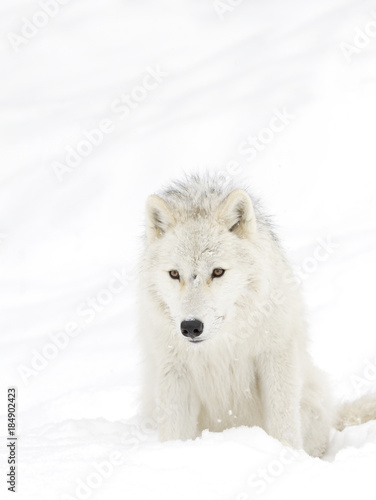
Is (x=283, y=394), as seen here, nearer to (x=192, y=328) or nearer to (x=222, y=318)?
(x=222, y=318)

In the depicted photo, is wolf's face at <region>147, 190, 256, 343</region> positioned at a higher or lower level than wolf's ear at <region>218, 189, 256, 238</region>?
lower

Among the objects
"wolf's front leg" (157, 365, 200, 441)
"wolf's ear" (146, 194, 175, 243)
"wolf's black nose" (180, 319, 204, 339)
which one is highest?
"wolf's ear" (146, 194, 175, 243)

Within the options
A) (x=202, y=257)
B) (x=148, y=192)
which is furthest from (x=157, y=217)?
(x=148, y=192)

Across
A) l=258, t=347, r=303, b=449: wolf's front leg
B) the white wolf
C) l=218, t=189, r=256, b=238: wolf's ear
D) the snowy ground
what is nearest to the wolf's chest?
the white wolf

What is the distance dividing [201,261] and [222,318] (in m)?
0.44

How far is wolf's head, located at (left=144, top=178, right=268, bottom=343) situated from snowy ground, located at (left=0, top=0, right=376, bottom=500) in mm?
937

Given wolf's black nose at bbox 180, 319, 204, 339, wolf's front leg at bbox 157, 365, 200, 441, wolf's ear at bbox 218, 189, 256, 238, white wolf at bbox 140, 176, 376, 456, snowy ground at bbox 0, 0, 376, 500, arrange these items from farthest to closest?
wolf's front leg at bbox 157, 365, 200, 441 < wolf's ear at bbox 218, 189, 256, 238 < white wolf at bbox 140, 176, 376, 456 < wolf's black nose at bbox 180, 319, 204, 339 < snowy ground at bbox 0, 0, 376, 500

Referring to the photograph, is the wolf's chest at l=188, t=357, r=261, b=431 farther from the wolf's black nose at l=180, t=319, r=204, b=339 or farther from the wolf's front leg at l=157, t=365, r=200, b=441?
the wolf's black nose at l=180, t=319, r=204, b=339

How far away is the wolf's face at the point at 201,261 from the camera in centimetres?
510

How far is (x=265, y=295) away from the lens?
5.49 meters

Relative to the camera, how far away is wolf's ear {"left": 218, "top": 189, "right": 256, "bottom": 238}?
214 inches

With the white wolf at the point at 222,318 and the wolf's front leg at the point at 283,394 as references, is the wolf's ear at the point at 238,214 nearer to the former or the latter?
the white wolf at the point at 222,318

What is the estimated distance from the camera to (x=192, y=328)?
495 centimetres

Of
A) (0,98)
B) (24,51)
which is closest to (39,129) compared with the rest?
(0,98)
